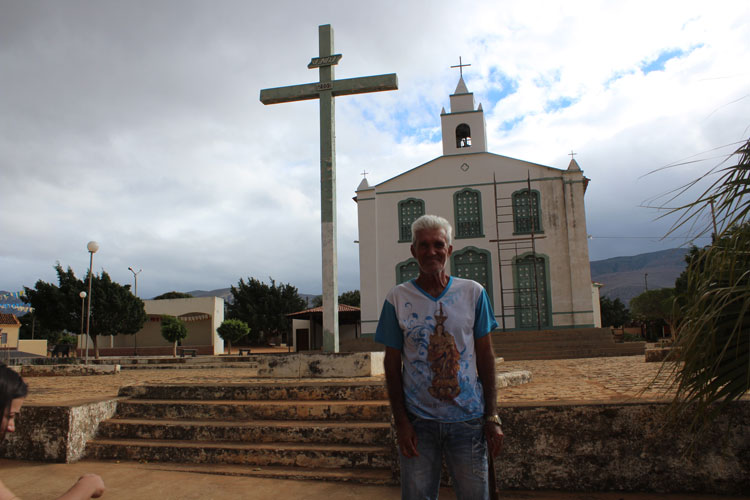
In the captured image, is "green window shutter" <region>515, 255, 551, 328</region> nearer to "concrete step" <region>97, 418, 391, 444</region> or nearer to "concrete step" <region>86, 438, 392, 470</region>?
"concrete step" <region>97, 418, 391, 444</region>

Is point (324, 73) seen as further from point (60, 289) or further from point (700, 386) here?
point (60, 289)

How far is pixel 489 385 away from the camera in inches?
85.7

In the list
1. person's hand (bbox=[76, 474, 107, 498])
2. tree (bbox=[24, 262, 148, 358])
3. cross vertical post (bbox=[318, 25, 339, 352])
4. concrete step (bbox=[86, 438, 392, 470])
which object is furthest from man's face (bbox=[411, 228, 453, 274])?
tree (bbox=[24, 262, 148, 358])

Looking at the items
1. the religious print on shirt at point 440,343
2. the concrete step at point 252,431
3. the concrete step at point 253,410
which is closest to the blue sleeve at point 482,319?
the religious print on shirt at point 440,343

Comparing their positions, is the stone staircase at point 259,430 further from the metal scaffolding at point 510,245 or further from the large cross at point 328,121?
the metal scaffolding at point 510,245

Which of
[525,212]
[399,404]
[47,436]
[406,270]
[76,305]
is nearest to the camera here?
[399,404]

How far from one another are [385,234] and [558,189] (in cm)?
787

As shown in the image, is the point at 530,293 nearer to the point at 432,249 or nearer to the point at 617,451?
the point at 617,451

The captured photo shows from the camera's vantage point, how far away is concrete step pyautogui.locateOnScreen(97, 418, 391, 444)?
4.20 meters

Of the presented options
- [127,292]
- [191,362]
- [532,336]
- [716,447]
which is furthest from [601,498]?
[127,292]

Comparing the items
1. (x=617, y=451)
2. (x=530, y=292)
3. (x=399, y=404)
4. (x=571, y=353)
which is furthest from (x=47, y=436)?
(x=530, y=292)

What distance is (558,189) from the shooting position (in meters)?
21.9

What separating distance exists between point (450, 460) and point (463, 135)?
2251 cm

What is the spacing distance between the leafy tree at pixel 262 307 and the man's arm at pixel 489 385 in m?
41.1
